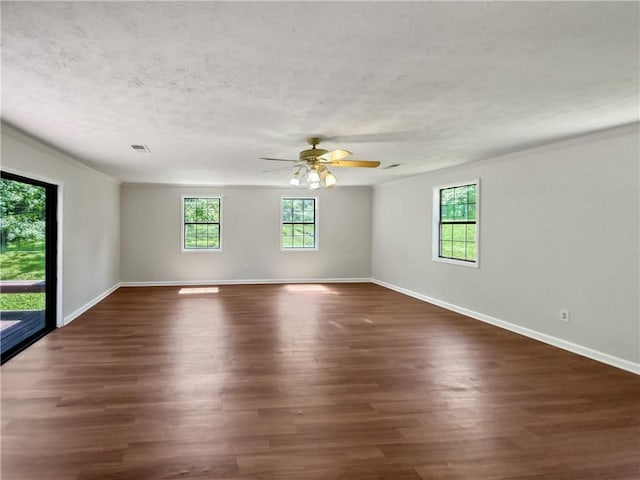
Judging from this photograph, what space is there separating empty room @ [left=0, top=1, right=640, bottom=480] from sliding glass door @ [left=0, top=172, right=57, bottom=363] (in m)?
0.03

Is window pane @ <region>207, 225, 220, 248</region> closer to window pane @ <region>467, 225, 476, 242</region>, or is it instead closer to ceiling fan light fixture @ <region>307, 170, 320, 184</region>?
ceiling fan light fixture @ <region>307, 170, 320, 184</region>

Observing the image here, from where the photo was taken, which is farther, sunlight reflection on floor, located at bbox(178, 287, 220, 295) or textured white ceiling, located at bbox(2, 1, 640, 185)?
sunlight reflection on floor, located at bbox(178, 287, 220, 295)

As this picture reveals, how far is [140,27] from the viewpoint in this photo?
6.18 feet

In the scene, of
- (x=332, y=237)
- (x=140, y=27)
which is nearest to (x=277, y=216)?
(x=332, y=237)

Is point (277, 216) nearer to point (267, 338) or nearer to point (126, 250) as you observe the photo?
point (126, 250)

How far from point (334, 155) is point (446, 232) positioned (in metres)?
3.40

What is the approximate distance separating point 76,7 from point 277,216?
24.3 feet

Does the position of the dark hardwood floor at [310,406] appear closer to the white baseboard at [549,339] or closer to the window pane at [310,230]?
the white baseboard at [549,339]

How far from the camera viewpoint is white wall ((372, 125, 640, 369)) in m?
3.76

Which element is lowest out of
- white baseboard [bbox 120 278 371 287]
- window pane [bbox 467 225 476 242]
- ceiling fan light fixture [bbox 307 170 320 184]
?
white baseboard [bbox 120 278 371 287]

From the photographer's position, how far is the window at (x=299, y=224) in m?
9.23

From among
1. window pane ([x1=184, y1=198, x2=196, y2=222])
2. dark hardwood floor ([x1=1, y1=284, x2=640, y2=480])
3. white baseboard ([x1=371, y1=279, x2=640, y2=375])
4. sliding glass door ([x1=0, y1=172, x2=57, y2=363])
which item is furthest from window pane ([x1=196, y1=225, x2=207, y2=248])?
white baseboard ([x1=371, y1=279, x2=640, y2=375])

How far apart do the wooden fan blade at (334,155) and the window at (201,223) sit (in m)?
5.15

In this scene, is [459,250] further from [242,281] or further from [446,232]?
[242,281]
